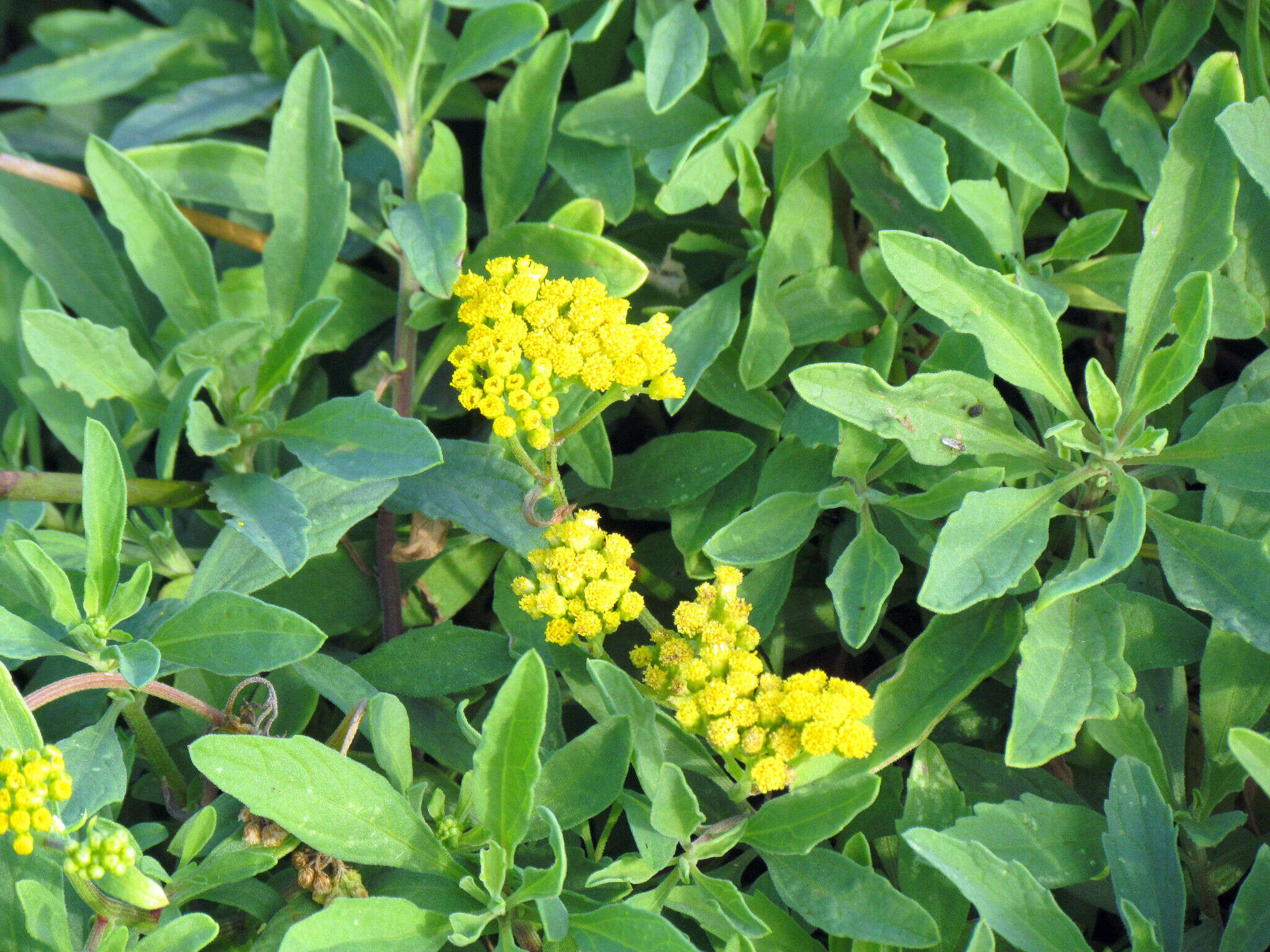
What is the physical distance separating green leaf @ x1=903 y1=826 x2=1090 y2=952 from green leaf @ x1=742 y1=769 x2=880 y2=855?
8cm

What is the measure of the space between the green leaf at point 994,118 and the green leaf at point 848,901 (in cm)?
123

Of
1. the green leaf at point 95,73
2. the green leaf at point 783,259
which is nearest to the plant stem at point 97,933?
the green leaf at point 783,259

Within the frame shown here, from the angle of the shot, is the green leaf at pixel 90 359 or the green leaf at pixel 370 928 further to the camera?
the green leaf at pixel 90 359

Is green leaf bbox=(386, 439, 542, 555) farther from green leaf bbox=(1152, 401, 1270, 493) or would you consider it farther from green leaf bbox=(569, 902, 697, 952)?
green leaf bbox=(1152, 401, 1270, 493)

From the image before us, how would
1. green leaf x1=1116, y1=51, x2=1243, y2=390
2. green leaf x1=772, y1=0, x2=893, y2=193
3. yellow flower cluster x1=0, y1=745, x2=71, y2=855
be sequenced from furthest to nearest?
green leaf x1=772, y1=0, x2=893, y2=193, green leaf x1=1116, y1=51, x2=1243, y2=390, yellow flower cluster x1=0, y1=745, x2=71, y2=855

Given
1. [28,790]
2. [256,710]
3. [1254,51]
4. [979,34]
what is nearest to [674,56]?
[979,34]

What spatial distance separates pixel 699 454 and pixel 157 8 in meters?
2.01

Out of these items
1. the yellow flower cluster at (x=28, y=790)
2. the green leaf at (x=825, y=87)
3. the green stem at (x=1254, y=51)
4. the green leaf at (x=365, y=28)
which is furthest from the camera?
the green leaf at (x=365, y=28)

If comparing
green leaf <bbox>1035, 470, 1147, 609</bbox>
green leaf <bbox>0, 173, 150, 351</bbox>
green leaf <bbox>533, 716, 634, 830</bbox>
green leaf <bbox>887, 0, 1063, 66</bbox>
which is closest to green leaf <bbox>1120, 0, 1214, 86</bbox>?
green leaf <bbox>887, 0, 1063, 66</bbox>

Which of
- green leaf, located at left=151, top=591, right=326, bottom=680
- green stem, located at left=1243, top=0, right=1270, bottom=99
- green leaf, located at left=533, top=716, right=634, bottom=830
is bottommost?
green leaf, located at left=533, top=716, right=634, bottom=830

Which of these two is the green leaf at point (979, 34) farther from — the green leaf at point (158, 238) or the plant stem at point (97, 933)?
the plant stem at point (97, 933)

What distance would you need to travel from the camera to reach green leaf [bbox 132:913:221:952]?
4.85 ft

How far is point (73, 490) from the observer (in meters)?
1.94

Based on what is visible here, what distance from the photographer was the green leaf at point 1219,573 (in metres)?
1.58
